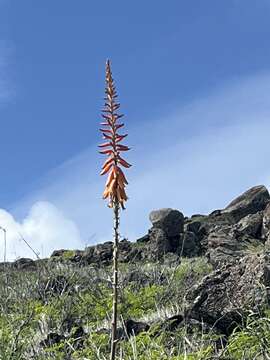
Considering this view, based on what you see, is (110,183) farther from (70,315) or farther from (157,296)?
(157,296)

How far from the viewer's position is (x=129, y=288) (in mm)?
13867

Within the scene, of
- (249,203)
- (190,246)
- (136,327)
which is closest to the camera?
(136,327)

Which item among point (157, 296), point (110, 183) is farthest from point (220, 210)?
point (110, 183)

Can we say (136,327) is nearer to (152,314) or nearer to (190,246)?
(152,314)

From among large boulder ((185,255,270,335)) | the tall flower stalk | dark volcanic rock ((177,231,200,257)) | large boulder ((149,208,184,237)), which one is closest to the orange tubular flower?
the tall flower stalk

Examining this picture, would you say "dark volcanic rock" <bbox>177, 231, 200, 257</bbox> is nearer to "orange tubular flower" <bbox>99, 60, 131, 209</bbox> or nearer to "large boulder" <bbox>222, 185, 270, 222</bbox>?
"large boulder" <bbox>222, 185, 270, 222</bbox>

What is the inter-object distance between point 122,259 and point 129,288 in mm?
11800

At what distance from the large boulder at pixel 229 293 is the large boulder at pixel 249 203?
2183cm

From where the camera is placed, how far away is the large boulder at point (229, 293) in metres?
8.60

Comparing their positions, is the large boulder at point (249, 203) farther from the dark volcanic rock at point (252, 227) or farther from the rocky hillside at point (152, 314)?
the rocky hillside at point (152, 314)

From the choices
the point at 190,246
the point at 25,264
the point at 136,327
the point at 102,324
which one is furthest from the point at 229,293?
the point at 190,246

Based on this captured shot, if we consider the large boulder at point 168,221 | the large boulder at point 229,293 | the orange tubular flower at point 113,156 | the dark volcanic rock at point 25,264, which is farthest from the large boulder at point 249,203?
the orange tubular flower at point 113,156

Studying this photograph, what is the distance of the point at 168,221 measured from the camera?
30.5m

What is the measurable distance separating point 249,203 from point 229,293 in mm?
22739
